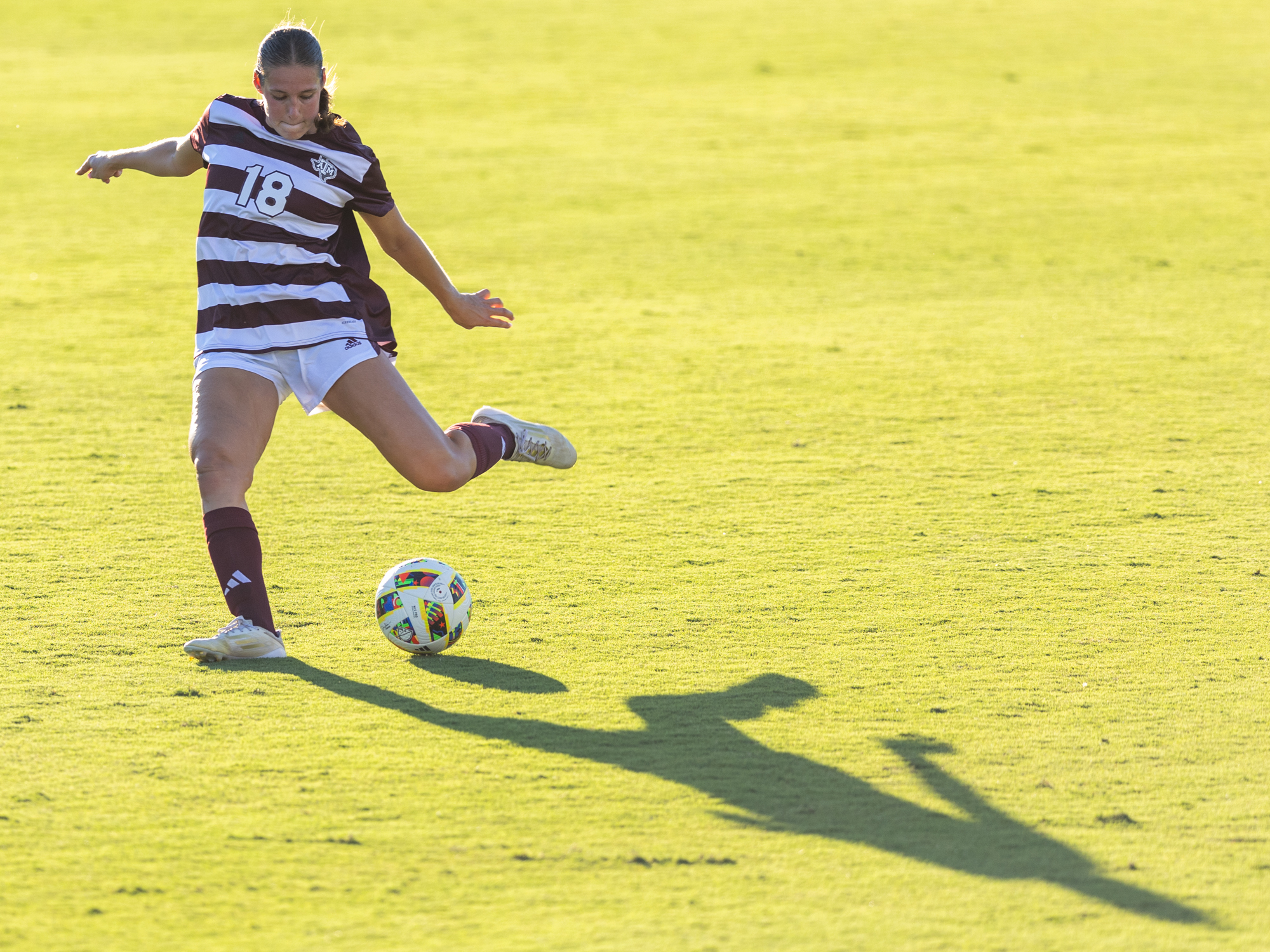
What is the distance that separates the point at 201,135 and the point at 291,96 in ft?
1.56

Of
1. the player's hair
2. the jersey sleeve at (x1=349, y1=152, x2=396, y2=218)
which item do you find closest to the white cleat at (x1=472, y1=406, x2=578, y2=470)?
the jersey sleeve at (x1=349, y1=152, x2=396, y2=218)

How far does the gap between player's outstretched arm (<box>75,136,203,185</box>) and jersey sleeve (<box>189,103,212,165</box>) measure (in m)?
0.02

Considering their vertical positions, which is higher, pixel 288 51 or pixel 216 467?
pixel 288 51

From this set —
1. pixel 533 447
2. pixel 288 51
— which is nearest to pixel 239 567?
pixel 533 447

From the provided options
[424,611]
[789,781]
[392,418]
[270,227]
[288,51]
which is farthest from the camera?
[392,418]

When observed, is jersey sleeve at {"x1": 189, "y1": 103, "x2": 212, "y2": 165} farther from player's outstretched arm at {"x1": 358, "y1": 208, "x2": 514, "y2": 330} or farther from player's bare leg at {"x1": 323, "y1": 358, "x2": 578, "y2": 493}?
player's bare leg at {"x1": 323, "y1": 358, "x2": 578, "y2": 493}

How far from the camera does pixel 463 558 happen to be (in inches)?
220

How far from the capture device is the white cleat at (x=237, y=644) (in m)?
4.48

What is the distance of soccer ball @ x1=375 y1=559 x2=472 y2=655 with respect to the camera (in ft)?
14.9

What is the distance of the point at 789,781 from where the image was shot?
12.1 feet

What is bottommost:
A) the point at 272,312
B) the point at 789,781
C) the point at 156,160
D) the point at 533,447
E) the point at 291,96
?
the point at 789,781

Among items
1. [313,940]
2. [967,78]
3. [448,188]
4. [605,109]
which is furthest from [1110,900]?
[967,78]

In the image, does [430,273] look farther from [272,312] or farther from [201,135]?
[201,135]

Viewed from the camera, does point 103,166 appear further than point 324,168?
Yes
